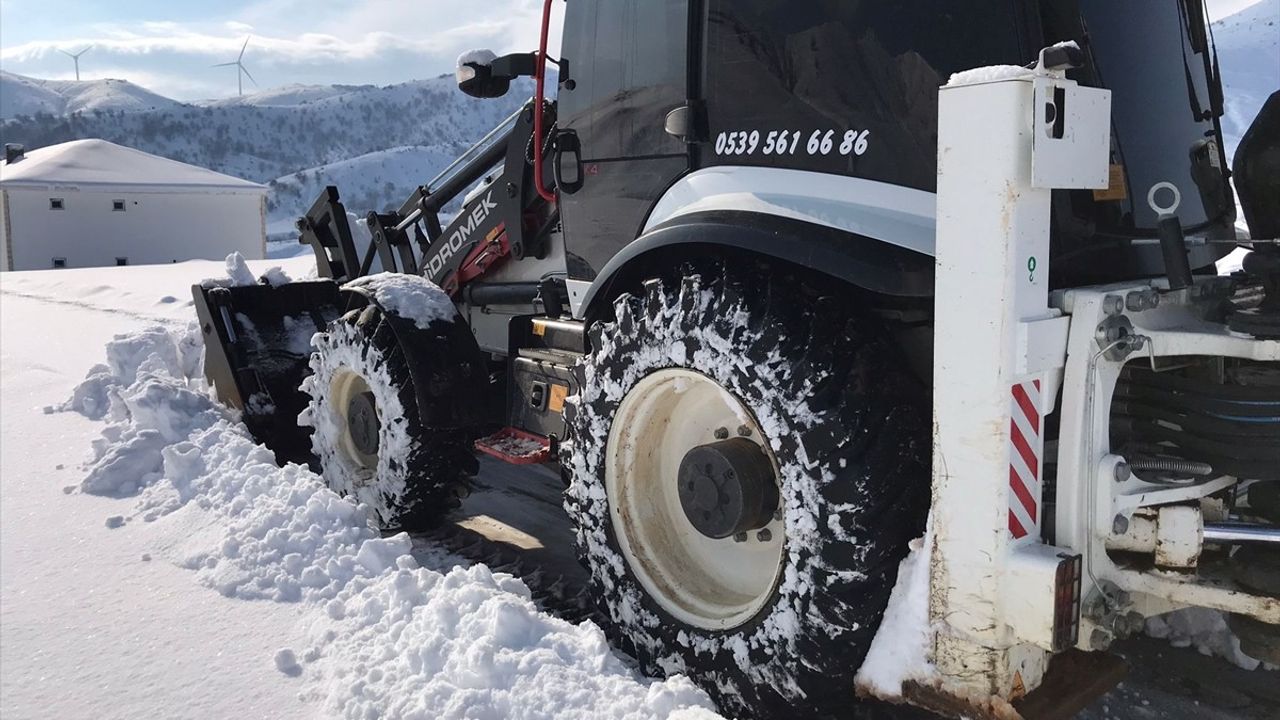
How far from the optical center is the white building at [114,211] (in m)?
39.3

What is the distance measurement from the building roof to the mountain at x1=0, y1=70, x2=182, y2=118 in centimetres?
12577

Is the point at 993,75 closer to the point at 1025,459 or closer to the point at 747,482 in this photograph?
the point at 1025,459

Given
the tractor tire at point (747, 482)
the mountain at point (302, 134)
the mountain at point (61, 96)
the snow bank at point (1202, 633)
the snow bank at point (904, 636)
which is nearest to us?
the snow bank at point (904, 636)

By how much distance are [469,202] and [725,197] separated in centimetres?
262

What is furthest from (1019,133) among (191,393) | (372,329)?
(191,393)

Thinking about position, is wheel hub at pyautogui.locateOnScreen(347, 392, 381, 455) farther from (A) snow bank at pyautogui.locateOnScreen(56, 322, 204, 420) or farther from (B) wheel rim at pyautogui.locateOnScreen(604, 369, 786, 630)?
(A) snow bank at pyautogui.locateOnScreen(56, 322, 204, 420)

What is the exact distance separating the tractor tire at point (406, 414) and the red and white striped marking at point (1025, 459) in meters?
2.86

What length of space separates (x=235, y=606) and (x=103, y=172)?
4414cm

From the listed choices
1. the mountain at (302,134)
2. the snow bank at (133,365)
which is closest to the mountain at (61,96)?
the mountain at (302,134)

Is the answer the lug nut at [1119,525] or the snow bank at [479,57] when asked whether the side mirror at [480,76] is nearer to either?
the snow bank at [479,57]

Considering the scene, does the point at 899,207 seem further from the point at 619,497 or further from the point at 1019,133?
the point at 619,497

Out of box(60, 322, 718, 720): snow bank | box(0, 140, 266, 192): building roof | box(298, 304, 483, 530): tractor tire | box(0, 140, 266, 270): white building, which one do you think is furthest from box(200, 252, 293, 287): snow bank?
box(0, 140, 266, 270): white building

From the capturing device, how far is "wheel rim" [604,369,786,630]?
10.8 ft

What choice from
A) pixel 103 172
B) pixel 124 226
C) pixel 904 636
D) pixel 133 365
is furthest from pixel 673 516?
pixel 103 172
